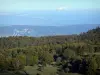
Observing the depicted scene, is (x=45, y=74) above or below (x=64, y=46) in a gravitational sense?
below

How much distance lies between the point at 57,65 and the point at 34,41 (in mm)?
53301

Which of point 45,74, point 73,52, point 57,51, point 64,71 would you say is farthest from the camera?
point 57,51

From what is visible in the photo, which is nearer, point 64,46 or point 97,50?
point 97,50

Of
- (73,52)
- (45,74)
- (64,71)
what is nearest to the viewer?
(45,74)

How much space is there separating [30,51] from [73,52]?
1543cm

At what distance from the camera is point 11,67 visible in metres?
78.6

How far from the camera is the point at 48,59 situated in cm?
8812

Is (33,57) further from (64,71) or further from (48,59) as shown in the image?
(64,71)

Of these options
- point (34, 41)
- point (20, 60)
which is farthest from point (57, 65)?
point (34, 41)

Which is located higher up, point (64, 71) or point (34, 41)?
point (34, 41)

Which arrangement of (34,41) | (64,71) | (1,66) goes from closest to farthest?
(64,71) < (1,66) < (34,41)

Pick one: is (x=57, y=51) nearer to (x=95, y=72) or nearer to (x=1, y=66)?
(x=1, y=66)

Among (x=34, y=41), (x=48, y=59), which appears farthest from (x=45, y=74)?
(x=34, y=41)

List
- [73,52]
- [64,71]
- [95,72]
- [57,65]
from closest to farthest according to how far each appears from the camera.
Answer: [95,72], [64,71], [57,65], [73,52]
